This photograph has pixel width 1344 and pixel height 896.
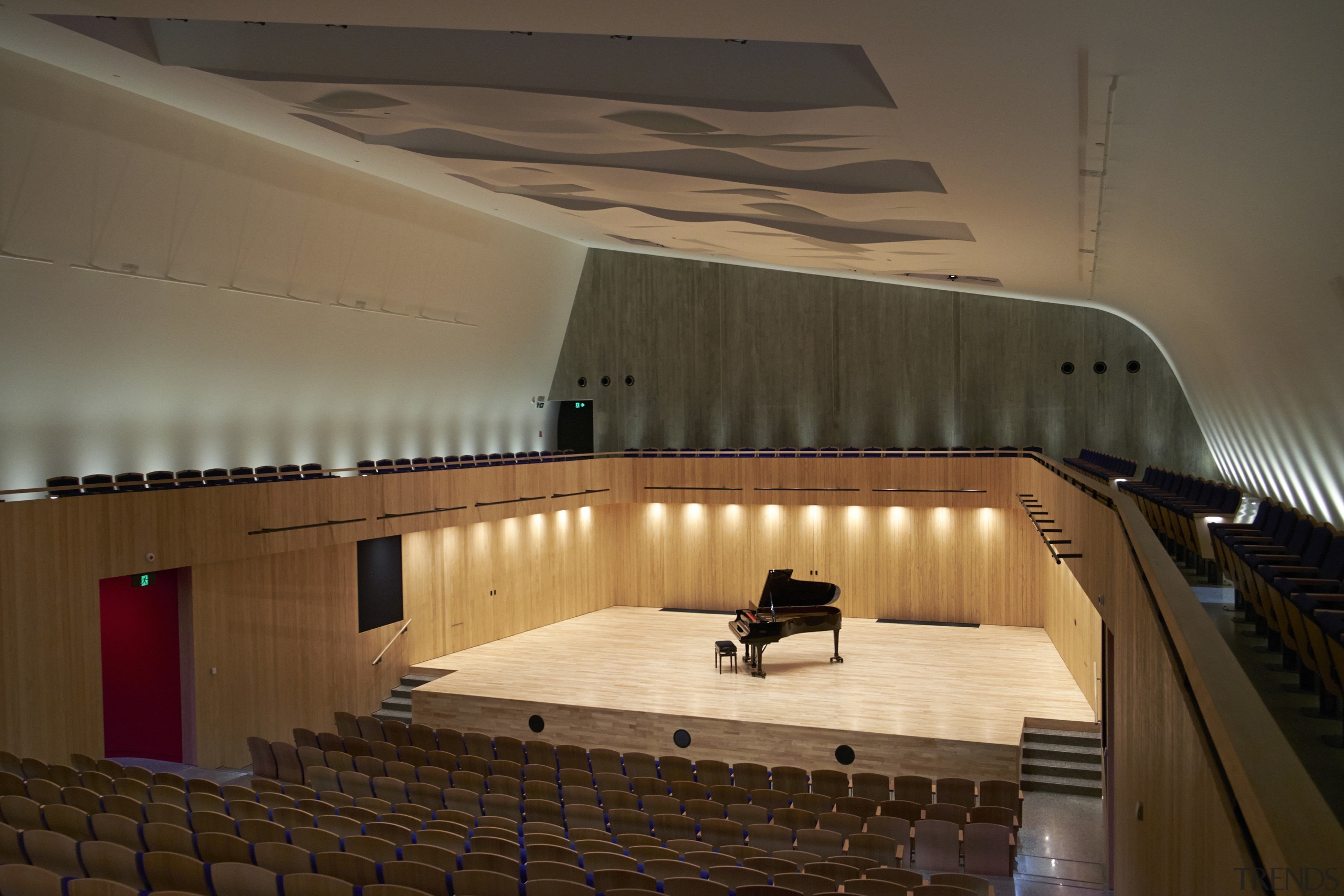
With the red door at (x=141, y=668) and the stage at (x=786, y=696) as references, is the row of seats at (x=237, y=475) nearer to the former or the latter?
the red door at (x=141, y=668)

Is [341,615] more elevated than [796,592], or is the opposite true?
[796,592]

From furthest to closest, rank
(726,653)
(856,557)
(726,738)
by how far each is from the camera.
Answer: (856,557), (726,653), (726,738)

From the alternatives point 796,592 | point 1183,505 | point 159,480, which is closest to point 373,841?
point 159,480

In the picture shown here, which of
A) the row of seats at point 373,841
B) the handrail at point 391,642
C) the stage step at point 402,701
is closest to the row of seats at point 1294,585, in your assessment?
the row of seats at point 373,841

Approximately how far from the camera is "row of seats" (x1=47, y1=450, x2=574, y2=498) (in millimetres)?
8633

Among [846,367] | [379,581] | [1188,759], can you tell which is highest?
[846,367]

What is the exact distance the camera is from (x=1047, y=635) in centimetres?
1490

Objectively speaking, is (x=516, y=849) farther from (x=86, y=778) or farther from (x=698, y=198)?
(x=698, y=198)

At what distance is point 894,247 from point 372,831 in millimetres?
8429

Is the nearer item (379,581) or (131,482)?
(131,482)

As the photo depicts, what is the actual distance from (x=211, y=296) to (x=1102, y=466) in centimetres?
1162

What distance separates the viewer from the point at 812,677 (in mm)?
12453

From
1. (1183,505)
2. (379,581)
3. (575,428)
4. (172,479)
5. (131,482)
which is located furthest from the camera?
(575,428)

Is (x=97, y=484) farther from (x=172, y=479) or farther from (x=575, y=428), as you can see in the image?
(x=575, y=428)
